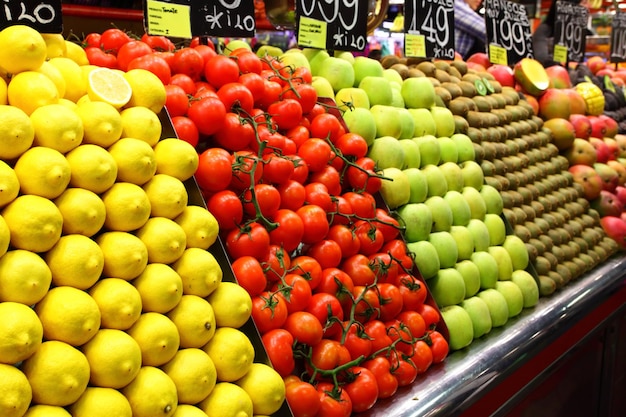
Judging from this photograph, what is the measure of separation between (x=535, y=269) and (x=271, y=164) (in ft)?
5.39

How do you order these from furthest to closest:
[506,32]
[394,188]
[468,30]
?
[468,30], [506,32], [394,188]

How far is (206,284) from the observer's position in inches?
59.5

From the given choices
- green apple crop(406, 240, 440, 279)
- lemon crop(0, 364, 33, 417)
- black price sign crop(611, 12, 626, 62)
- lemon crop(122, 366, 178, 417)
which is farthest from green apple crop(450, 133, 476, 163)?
black price sign crop(611, 12, 626, 62)

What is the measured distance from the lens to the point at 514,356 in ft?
7.48

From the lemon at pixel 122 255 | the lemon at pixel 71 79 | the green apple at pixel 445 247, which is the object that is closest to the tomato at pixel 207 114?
the lemon at pixel 71 79

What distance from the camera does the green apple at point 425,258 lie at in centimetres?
231

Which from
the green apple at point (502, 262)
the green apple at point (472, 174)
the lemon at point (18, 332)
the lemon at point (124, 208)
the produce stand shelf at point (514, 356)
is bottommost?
the produce stand shelf at point (514, 356)

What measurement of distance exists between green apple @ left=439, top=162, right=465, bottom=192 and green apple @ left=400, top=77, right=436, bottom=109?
0.31m

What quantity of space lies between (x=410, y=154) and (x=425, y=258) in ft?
1.57

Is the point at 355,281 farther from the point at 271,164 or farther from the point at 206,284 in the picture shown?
the point at 206,284

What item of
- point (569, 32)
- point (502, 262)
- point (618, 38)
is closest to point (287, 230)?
point (502, 262)

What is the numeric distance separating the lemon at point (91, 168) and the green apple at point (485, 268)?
167 centimetres

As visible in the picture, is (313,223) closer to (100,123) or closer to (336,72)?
(100,123)

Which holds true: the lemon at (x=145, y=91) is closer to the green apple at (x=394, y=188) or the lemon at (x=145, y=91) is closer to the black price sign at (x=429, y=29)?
the green apple at (x=394, y=188)
